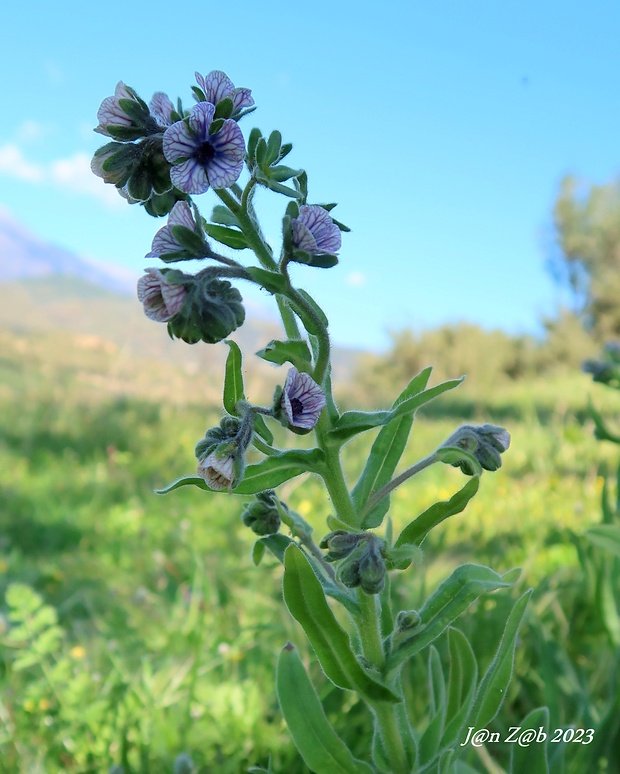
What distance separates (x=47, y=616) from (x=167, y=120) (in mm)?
1851

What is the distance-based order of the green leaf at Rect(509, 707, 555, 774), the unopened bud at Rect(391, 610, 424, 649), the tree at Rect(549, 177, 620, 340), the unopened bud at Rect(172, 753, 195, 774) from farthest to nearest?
the tree at Rect(549, 177, 620, 340) < the unopened bud at Rect(172, 753, 195, 774) < the green leaf at Rect(509, 707, 555, 774) < the unopened bud at Rect(391, 610, 424, 649)

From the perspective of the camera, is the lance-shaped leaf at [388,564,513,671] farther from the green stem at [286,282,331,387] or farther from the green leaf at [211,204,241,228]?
the green leaf at [211,204,241,228]

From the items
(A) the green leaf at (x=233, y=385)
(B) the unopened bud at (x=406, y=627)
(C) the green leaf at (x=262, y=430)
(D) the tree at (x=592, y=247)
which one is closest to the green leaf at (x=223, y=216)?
(A) the green leaf at (x=233, y=385)

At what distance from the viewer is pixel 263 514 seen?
1.56 metres

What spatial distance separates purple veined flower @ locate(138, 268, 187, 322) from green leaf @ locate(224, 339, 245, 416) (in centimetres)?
17

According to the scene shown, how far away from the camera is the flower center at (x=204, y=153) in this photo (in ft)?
4.05

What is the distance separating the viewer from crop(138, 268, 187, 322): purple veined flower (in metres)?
1.18

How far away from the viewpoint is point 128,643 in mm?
2992

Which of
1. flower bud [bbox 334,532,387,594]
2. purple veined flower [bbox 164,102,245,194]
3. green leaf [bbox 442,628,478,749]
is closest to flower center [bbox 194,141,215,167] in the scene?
purple veined flower [bbox 164,102,245,194]

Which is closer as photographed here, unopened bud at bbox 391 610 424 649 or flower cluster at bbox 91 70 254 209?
flower cluster at bbox 91 70 254 209

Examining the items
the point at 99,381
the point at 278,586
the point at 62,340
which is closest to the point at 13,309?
the point at 62,340

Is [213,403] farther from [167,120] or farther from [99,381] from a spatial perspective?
[167,120]

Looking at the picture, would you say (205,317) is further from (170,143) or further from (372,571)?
(372,571)

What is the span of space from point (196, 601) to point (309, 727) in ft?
4.79
